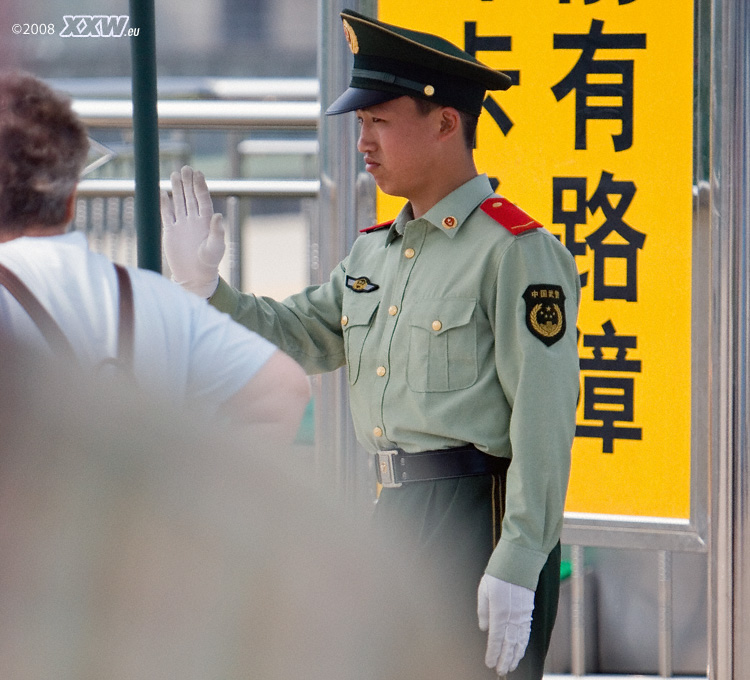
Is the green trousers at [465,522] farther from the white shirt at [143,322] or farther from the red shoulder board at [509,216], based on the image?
the white shirt at [143,322]

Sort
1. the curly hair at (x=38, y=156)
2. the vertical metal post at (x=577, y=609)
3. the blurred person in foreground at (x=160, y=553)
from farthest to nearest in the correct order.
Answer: the vertical metal post at (x=577, y=609) → the curly hair at (x=38, y=156) → the blurred person in foreground at (x=160, y=553)

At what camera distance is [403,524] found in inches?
58.9

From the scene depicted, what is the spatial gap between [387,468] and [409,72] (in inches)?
22.9

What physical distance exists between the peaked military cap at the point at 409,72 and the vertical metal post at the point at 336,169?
519 millimetres

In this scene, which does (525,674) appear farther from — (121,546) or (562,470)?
(121,546)

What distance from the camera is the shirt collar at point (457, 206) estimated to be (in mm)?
1632

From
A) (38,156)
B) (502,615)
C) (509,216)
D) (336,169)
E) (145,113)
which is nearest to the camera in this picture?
(38,156)

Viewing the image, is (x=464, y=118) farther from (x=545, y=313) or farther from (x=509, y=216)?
(x=545, y=313)

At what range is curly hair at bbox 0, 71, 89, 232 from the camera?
2.34ft

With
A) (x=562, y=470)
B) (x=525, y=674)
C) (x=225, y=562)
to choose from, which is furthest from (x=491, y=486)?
(x=225, y=562)

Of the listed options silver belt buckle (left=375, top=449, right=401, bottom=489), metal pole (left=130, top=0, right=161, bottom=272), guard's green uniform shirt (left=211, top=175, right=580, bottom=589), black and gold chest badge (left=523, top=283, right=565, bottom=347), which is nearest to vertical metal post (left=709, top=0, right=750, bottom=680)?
guard's green uniform shirt (left=211, top=175, right=580, bottom=589)

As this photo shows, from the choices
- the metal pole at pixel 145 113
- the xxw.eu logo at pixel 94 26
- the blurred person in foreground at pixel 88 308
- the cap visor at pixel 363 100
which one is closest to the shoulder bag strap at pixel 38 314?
the blurred person in foreground at pixel 88 308

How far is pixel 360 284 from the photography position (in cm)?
175

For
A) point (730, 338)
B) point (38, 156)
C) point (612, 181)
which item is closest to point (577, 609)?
point (730, 338)
